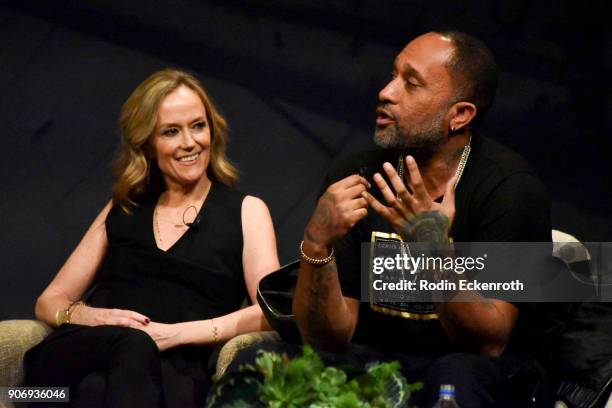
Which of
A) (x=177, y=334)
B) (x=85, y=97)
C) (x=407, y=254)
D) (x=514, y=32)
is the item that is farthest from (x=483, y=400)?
(x=85, y=97)

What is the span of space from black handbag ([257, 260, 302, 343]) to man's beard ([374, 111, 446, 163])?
45 centimetres

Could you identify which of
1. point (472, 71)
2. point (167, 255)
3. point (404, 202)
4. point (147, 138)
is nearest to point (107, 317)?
point (167, 255)

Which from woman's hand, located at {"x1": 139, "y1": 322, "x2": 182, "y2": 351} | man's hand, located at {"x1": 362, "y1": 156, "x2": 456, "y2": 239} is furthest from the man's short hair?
woman's hand, located at {"x1": 139, "y1": 322, "x2": 182, "y2": 351}

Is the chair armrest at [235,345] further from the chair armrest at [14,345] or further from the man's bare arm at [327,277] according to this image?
the chair armrest at [14,345]

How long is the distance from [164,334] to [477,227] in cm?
102

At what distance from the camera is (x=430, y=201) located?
3.10 meters

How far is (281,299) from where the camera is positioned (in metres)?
3.45

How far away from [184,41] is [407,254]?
4.90 ft

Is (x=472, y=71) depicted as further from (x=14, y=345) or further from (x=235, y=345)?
(x=14, y=345)

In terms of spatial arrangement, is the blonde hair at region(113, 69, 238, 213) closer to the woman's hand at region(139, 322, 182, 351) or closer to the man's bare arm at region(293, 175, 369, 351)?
the woman's hand at region(139, 322, 182, 351)

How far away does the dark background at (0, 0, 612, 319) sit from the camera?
4.34 metres

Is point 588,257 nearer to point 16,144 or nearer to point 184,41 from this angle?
point 184,41

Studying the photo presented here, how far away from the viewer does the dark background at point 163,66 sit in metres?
4.34

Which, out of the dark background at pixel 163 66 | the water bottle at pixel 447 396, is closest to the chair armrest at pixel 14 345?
the dark background at pixel 163 66
